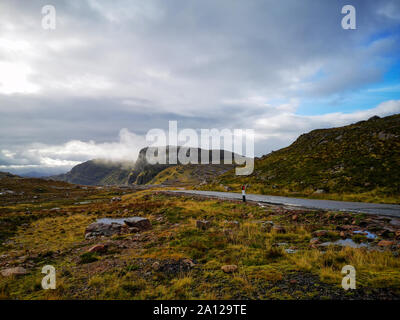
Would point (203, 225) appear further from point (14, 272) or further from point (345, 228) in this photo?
point (14, 272)

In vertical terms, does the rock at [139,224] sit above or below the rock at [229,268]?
below

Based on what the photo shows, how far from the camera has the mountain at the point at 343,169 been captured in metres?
22.7

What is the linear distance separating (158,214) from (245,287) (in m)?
15.9

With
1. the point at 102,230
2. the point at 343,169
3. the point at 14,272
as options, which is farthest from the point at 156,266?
the point at 343,169

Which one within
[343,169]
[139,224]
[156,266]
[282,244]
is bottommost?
[139,224]

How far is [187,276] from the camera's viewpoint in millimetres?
6367

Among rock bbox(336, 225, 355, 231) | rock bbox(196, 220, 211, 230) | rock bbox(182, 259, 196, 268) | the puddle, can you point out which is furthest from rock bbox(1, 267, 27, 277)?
the puddle

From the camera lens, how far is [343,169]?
29.1 meters

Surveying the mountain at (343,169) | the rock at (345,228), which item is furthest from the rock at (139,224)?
the mountain at (343,169)

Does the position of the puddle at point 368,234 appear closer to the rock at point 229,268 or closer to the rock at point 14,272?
the rock at point 229,268

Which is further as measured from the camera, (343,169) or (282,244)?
(343,169)
